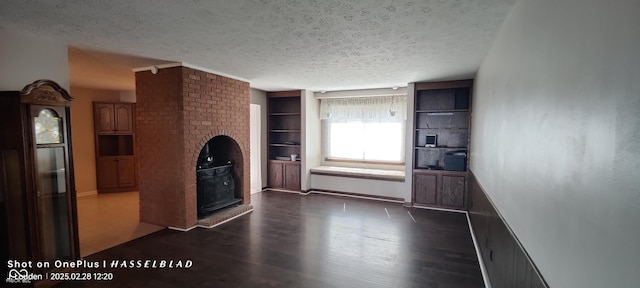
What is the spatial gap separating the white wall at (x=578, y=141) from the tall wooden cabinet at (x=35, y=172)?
3.86m

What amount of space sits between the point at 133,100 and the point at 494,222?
7.62 m

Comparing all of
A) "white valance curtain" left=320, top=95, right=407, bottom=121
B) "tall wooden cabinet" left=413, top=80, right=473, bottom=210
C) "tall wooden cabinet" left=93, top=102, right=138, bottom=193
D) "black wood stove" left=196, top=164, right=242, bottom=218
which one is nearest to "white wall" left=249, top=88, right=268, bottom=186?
"white valance curtain" left=320, top=95, right=407, bottom=121

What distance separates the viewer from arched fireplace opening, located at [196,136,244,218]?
451cm

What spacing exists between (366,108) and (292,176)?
7.88ft

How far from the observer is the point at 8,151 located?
97.6 inches

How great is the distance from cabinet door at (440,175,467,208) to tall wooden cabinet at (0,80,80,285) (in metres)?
5.51

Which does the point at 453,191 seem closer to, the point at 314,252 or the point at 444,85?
the point at 444,85

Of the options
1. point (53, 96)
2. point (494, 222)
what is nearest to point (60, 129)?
point (53, 96)

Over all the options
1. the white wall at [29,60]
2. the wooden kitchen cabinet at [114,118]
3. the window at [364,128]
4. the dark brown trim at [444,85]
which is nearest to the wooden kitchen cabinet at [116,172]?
the wooden kitchen cabinet at [114,118]

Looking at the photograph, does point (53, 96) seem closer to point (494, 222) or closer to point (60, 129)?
point (60, 129)

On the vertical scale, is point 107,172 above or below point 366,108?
below

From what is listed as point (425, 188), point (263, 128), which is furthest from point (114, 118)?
point (425, 188)

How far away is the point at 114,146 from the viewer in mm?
6793

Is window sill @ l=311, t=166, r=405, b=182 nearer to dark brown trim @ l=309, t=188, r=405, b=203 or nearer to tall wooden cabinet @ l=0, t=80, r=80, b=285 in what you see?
dark brown trim @ l=309, t=188, r=405, b=203
